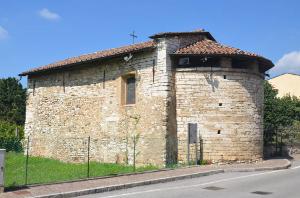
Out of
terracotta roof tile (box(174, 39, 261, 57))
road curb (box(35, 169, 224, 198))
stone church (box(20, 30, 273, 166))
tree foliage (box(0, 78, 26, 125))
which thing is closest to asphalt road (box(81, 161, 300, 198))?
road curb (box(35, 169, 224, 198))

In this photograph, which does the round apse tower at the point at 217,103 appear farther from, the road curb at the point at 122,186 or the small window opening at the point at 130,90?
the road curb at the point at 122,186

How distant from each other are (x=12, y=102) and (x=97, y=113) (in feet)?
103

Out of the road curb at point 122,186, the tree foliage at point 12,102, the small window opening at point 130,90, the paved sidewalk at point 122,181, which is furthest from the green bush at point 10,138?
the road curb at point 122,186

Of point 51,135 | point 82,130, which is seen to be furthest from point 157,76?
point 51,135

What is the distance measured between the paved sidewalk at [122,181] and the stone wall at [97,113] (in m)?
3.18

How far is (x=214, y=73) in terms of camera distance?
19.3 m

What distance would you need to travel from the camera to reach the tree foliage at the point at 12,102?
49.7m

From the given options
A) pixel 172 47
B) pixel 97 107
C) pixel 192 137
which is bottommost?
pixel 192 137

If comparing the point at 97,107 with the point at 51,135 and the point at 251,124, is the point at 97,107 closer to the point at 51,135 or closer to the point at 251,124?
the point at 51,135

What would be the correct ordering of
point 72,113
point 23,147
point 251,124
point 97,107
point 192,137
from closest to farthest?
point 192,137, point 251,124, point 97,107, point 72,113, point 23,147

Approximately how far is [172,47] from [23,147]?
14724 mm

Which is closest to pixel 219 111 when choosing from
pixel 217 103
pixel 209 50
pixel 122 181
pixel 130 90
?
pixel 217 103

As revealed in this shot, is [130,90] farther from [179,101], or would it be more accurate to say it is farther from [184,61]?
[184,61]

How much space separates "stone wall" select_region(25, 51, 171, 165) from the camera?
19516mm
